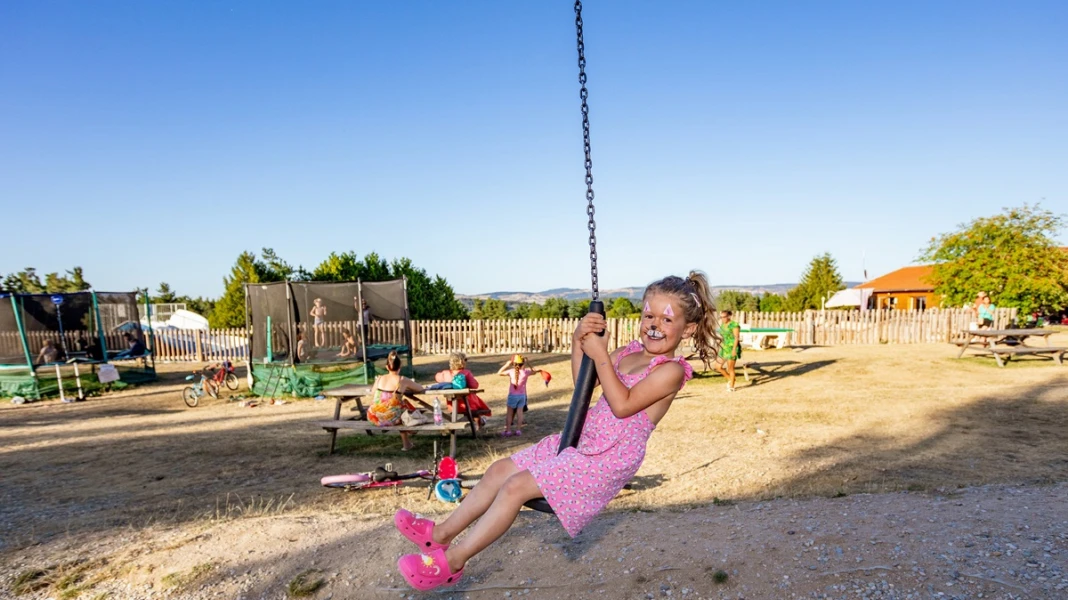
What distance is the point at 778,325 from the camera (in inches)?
985

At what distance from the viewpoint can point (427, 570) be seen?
312 cm

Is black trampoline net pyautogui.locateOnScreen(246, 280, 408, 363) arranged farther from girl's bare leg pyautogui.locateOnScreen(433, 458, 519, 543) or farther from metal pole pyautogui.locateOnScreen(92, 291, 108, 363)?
girl's bare leg pyautogui.locateOnScreen(433, 458, 519, 543)

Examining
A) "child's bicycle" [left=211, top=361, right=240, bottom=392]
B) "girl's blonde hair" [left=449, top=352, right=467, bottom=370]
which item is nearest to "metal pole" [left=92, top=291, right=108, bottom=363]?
"child's bicycle" [left=211, top=361, right=240, bottom=392]

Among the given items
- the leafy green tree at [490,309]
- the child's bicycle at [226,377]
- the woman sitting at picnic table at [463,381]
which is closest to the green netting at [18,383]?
the child's bicycle at [226,377]

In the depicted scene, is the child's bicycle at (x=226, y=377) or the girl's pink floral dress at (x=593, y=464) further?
the child's bicycle at (x=226, y=377)

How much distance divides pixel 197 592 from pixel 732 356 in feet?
40.4

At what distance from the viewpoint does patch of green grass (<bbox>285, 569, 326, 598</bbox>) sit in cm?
413

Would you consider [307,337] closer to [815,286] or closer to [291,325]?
Result: [291,325]

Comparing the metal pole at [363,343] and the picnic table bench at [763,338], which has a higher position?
the metal pole at [363,343]

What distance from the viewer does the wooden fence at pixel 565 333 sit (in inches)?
949

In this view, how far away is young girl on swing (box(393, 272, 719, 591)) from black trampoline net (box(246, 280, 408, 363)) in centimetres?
1284

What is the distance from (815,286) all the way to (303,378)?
43618 mm

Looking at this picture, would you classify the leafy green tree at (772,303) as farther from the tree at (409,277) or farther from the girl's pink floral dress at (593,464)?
the girl's pink floral dress at (593,464)

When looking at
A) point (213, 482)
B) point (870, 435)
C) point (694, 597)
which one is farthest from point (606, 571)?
point (870, 435)
